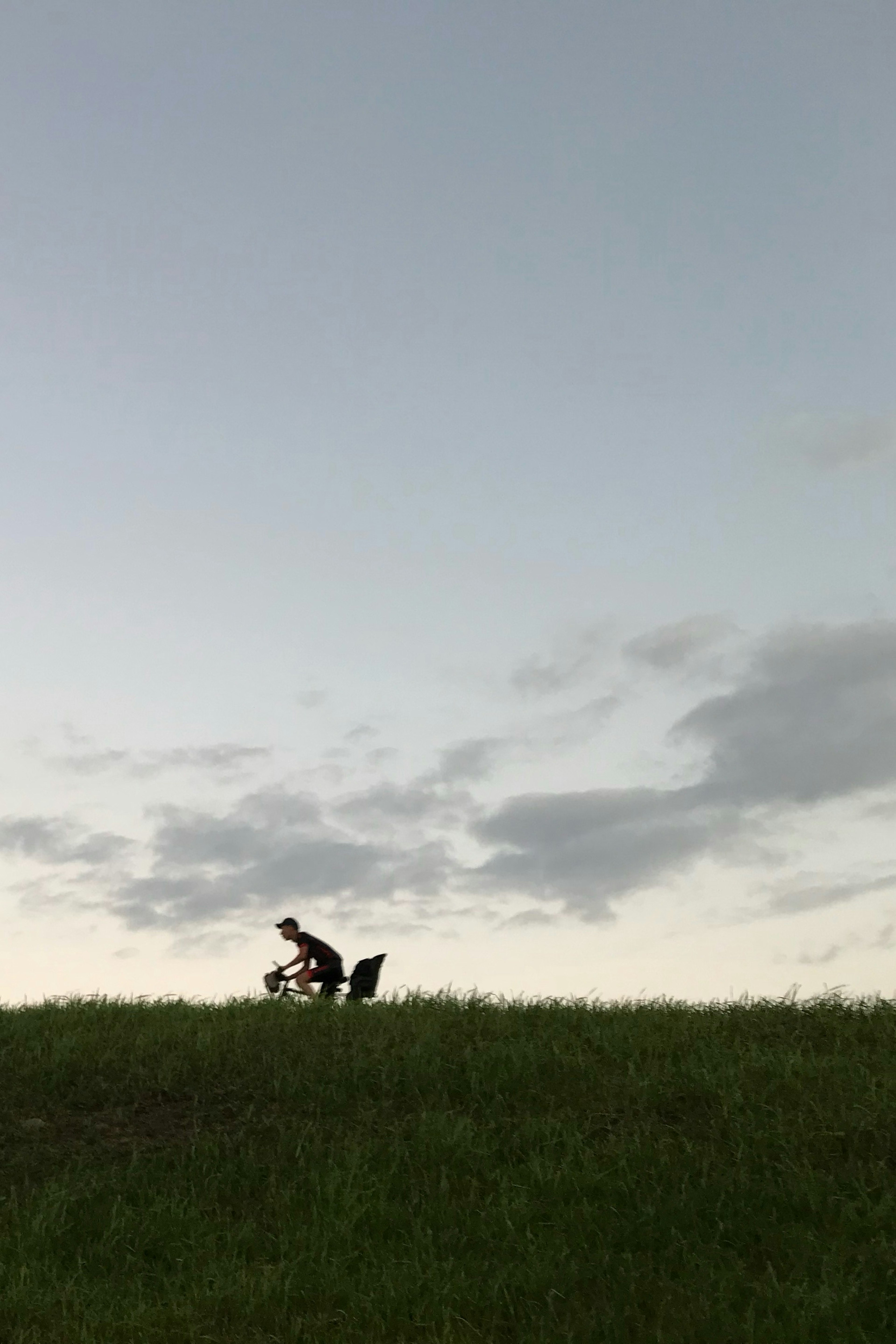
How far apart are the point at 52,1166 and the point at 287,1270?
3557mm

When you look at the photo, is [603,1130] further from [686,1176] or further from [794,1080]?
[794,1080]

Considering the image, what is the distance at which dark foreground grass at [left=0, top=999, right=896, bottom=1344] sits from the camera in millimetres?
9227

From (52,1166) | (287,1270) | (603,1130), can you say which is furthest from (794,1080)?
(52,1166)

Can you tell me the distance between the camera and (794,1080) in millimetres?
14195

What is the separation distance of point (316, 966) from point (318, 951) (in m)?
0.24

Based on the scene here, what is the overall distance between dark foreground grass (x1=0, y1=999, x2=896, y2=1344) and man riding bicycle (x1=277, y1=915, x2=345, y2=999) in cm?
265

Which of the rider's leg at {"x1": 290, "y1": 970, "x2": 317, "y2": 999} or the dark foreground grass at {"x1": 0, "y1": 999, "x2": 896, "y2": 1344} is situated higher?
the rider's leg at {"x1": 290, "y1": 970, "x2": 317, "y2": 999}

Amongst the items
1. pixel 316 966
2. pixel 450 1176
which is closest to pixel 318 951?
pixel 316 966

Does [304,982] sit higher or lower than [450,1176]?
higher

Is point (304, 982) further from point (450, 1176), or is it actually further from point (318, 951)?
point (450, 1176)

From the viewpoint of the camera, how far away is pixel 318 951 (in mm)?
20688

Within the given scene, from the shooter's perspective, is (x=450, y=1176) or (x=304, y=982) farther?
(x=304, y=982)

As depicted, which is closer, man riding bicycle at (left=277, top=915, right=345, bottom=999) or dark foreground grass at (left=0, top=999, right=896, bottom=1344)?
dark foreground grass at (left=0, top=999, right=896, bottom=1344)

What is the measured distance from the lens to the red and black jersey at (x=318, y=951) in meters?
20.6
